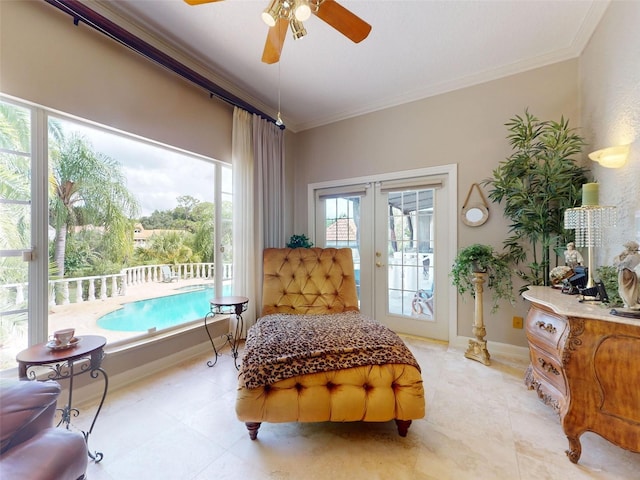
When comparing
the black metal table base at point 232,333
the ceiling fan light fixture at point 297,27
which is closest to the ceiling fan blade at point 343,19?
the ceiling fan light fixture at point 297,27

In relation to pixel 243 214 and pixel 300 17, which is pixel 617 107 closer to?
pixel 300 17

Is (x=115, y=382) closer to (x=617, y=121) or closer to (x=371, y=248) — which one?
(x=371, y=248)

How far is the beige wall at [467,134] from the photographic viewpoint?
2312mm

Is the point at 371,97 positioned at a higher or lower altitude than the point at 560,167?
higher

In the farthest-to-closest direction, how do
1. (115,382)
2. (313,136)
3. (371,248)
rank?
(313,136) → (371,248) → (115,382)

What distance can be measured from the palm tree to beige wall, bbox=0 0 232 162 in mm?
278

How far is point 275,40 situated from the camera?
1.47 metres

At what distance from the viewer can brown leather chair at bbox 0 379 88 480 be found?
0.69 m

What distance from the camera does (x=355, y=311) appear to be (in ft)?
7.52

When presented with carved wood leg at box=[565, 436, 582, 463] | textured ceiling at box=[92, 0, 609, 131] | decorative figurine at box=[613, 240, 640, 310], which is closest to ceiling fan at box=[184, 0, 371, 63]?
textured ceiling at box=[92, 0, 609, 131]

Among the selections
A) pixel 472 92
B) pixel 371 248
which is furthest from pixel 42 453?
pixel 472 92

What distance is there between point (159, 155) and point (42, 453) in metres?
2.20

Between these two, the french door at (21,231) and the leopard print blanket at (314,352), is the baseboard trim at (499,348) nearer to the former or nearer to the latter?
the leopard print blanket at (314,352)

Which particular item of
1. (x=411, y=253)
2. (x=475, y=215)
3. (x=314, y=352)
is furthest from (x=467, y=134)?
(x=314, y=352)
